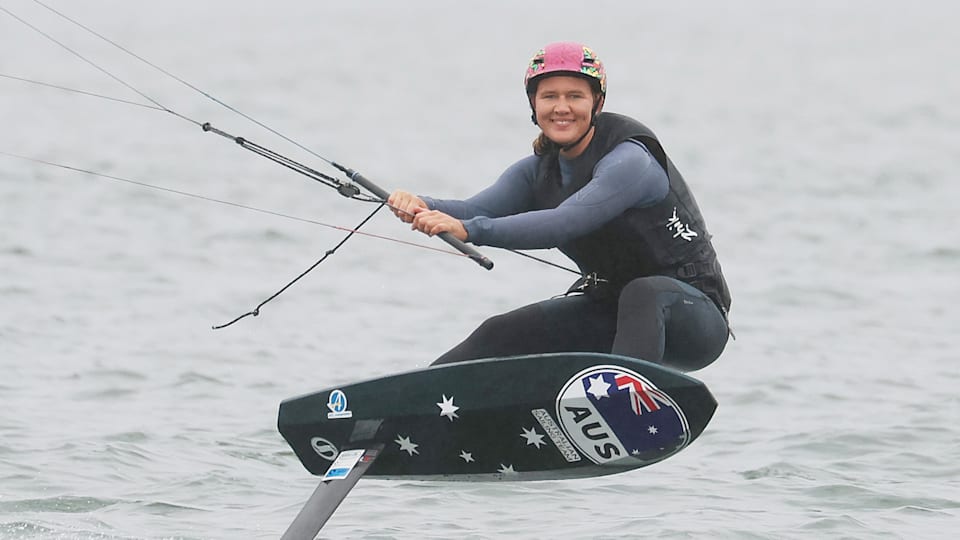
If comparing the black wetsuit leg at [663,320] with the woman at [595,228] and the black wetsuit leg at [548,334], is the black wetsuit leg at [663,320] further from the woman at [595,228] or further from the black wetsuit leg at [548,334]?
the black wetsuit leg at [548,334]

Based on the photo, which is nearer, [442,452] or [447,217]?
[447,217]

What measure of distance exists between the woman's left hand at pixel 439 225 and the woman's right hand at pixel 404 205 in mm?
71

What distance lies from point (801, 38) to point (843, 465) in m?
45.4

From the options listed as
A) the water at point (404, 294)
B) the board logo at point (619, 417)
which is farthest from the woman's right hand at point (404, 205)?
the water at point (404, 294)

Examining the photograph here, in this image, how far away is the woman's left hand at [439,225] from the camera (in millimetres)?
5398

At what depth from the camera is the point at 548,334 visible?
19.9 feet

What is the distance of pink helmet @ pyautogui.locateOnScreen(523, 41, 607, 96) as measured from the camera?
5676mm

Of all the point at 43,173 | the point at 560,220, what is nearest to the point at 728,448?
the point at 560,220

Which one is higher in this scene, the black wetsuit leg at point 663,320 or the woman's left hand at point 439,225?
the woman's left hand at point 439,225

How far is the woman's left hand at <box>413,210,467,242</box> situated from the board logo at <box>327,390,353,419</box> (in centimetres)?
98

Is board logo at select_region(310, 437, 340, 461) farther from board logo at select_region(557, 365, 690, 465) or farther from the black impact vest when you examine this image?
the black impact vest

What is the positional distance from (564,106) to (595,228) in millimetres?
497

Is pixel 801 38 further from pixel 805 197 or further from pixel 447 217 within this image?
pixel 447 217

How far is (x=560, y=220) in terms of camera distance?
5.46 metres
